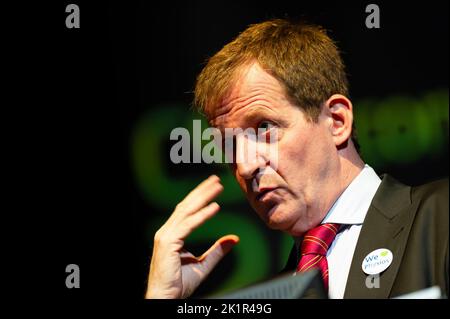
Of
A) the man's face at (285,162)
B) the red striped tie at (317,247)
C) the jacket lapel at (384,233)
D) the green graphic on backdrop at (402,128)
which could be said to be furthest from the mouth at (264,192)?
the green graphic on backdrop at (402,128)

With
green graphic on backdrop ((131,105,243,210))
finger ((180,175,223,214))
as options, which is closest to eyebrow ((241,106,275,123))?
finger ((180,175,223,214))

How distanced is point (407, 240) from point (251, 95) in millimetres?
655

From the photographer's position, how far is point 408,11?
2.78 metres

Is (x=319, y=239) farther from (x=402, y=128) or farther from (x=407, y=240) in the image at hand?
(x=402, y=128)

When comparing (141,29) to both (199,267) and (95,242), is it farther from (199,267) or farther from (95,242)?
(199,267)

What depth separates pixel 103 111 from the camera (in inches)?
122

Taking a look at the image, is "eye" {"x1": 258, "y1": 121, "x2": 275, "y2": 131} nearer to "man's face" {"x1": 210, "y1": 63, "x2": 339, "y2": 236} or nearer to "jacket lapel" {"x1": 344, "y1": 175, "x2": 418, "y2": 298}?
"man's face" {"x1": 210, "y1": 63, "x2": 339, "y2": 236}

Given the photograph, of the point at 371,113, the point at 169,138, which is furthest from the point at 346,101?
the point at 169,138

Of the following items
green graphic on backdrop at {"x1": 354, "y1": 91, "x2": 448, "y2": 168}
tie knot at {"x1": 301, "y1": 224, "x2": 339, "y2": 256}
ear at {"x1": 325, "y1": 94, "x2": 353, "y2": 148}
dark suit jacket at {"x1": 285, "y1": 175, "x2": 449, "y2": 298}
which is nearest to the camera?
dark suit jacket at {"x1": 285, "y1": 175, "x2": 449, "y2": 298}

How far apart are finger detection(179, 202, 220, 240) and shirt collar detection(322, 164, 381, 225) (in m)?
0.40

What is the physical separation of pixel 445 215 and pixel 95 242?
165 centimetres

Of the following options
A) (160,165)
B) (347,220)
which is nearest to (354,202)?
(347,220)

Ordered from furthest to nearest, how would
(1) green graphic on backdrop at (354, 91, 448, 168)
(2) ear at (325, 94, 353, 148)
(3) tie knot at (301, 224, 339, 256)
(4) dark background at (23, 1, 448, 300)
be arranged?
1. (4) dark background at (23, 1, 448, 300)
2. (1) green graphic on backdrop at (354, 91, 448, 168)
3. (2) ear at (325, 94, 353, 148)
4. (3) tie knot at (301, 224, 339, 256)

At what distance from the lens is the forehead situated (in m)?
2.22
